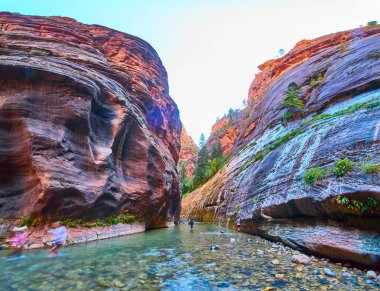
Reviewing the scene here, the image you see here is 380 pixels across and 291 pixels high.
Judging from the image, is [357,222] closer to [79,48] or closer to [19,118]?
[19,118]

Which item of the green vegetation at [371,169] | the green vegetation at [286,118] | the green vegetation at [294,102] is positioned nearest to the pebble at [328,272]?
the green vegetation at [371,169]

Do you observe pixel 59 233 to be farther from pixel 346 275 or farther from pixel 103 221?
pixel 346 275

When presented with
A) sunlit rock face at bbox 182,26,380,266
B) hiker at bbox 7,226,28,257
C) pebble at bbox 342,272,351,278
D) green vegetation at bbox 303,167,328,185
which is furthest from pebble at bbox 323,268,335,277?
hiker at bbox 7,226,28,257

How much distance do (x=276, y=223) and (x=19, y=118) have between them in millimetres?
15357

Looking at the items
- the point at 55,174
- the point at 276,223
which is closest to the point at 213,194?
the point at 276,223

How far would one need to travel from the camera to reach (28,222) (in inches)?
485

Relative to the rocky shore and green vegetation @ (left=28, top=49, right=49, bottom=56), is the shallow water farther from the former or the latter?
green vegetation @ (left=28, top=49, right=49, bottom=56)

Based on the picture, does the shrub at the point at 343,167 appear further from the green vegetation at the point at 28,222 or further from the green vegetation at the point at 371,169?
the green vegetation at the point at 28,222

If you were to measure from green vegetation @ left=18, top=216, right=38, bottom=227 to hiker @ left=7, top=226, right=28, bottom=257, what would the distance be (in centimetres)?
37

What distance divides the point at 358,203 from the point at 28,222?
14.7m

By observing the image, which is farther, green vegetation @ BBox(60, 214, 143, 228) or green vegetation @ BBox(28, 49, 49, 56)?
green vegetation @ BBox(28, 49, 49, 56)

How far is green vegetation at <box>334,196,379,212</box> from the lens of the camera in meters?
6.68

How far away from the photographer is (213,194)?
31.3 metres

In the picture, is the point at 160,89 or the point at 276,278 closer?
the point at 276,278
